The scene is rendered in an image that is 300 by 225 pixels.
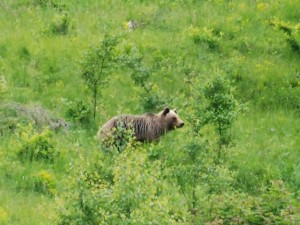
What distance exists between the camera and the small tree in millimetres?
21219

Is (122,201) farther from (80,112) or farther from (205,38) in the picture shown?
(205,38)

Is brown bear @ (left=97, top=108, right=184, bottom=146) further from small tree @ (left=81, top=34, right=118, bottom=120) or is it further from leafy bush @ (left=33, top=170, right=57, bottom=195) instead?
leafy bush @ (left=33, top=170, right=57, bottom=195)

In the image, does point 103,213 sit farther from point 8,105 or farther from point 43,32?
point 43,32

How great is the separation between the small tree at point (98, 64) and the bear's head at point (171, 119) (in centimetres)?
202

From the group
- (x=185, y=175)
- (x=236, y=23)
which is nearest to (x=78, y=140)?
(x=185, y=175)

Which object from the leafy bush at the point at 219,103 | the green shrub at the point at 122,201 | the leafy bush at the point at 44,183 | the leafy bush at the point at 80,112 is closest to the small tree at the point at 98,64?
the leafy bush at the point at 80,112

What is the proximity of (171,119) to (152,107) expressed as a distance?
185 cm

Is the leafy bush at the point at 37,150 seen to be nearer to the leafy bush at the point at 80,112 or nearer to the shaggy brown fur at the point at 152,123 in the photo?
the shaggy brown fur at the point at 152,123

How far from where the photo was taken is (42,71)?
23.4 metres

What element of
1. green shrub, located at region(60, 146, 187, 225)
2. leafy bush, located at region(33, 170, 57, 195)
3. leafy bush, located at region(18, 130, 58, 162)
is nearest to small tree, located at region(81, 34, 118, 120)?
leafy bush, located at region(18, 130, 58, 162)

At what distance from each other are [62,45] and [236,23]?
531 cm

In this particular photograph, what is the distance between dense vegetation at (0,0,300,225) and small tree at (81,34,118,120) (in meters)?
0.03

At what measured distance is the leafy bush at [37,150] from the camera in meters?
17.9

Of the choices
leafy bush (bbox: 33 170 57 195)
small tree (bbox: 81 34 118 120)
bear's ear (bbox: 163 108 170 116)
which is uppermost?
small tree (bbox: 81 34 118 120)
